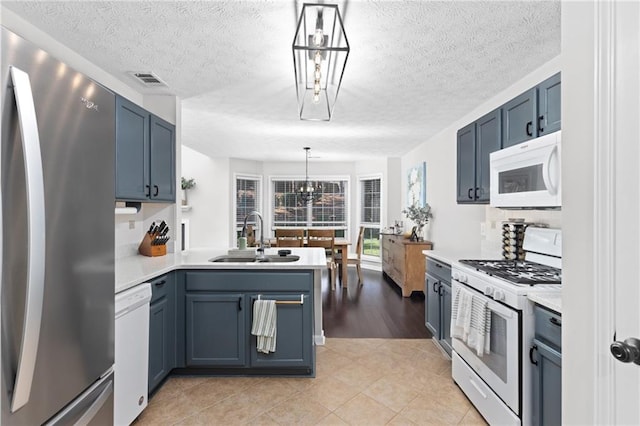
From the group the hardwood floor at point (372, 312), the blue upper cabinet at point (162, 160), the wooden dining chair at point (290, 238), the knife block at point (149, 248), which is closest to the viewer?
the blue upper cabinet at point (162, 160)

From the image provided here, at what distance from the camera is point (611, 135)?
868 millimetres

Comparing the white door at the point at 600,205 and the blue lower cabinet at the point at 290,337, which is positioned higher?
the white door at the point at 600,205

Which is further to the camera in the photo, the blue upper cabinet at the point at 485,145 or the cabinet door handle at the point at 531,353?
the blue upper cabinet at the point at 485,145

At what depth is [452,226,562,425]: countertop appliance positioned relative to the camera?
5.53 ft

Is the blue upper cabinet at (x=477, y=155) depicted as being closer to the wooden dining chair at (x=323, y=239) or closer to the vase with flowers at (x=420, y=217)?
the vase with flowers at (x=420, y=217)

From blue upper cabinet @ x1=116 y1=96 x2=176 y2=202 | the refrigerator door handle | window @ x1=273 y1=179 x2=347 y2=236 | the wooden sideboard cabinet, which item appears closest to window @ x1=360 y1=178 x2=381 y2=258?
window @ x1=273 y1=179 x2=347 y2=236

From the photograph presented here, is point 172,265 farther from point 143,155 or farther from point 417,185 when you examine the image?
point 417,185

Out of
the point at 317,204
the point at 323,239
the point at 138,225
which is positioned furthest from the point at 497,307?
the point at 317,204

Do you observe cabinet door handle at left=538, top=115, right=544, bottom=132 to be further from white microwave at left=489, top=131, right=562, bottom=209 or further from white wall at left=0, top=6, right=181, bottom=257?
white wall at left=0, top=6, right=181, bottom=257

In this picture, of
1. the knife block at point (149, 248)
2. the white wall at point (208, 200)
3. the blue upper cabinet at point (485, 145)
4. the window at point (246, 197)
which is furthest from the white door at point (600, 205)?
the window at point (246, 197)

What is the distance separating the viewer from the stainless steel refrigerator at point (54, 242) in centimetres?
90

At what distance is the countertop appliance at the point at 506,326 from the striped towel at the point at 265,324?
1331mm

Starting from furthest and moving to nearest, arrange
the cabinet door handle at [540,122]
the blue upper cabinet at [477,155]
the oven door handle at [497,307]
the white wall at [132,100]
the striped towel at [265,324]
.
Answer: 1. the blue upper cabinet at [477,155]
2. the striped towel at [265,324]
3. the white wall at [132,100]
4. the cabinet door handle at [540,122]
5. the oven door handle at [497,307]

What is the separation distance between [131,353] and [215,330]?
2.30ft
